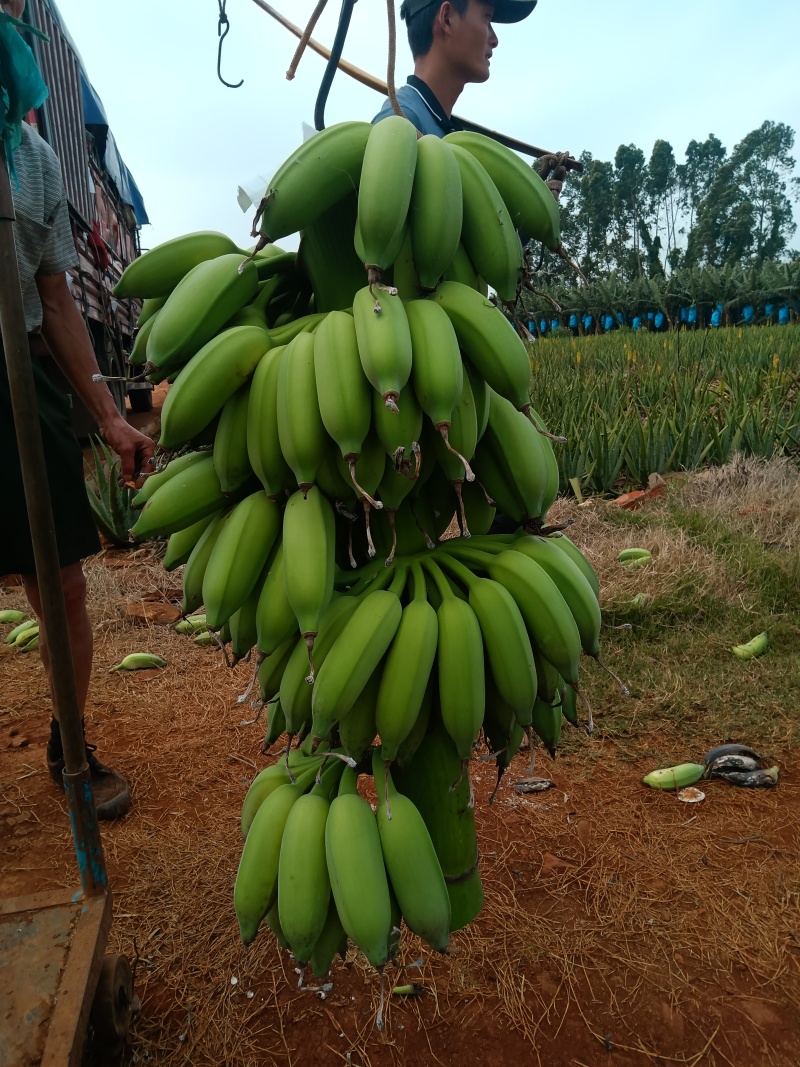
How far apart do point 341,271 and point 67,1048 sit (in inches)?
49.1

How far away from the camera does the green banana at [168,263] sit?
3.39ft

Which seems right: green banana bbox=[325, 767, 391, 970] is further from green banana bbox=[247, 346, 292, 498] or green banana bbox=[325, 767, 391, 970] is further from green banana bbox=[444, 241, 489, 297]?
green banana bbox=[444, 241, 489, 297]

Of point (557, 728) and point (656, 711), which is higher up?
point (557, 728)

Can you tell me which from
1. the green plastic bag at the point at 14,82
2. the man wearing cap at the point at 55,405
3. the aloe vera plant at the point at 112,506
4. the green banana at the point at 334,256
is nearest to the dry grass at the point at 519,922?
the man wearing cap at the point at 55,405

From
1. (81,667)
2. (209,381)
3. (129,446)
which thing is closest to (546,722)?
(209,381)

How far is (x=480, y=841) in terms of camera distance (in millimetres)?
2152

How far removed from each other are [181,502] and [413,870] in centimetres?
61

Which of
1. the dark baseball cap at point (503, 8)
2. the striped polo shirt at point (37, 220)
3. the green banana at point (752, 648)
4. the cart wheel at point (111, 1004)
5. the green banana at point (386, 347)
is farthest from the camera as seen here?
the green banana at point (752, 648)

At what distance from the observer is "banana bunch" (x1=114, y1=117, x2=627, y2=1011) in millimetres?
897

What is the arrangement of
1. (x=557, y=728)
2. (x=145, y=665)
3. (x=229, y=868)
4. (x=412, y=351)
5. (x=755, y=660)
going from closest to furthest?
(x=412, y=351) → (x=557, y=728) → (x=229, y=868) → (x=755, y=660) → (x=145, y=665)

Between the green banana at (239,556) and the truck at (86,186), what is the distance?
4.40 m

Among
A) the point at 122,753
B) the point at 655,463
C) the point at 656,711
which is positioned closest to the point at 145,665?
the point at 122,753

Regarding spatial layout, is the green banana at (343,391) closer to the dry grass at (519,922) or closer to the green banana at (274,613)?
the green banana at (274,613)

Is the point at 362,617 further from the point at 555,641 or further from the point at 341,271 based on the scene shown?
the point at 341,271
